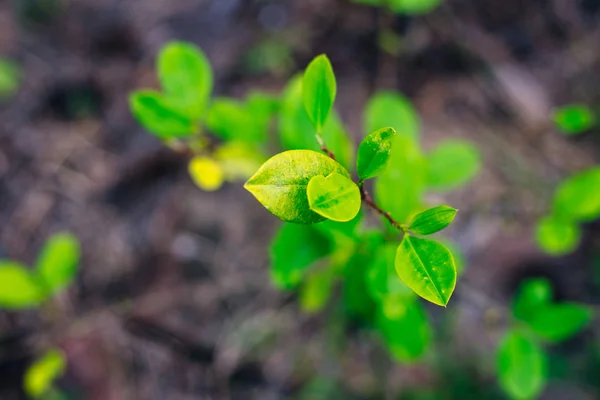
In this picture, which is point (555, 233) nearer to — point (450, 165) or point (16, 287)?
point (450, 165)

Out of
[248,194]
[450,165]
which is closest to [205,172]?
[450,165]

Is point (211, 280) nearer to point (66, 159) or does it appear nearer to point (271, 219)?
point (271, 219)

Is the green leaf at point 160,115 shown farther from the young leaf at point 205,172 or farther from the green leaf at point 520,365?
the green leaf at point 520,365

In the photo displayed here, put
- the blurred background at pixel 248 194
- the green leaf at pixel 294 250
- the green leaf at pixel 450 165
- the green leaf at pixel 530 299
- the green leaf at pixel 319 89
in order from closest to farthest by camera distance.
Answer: the green leaf at pixel 319 89 → the green leaf at pixel 294 250 → the green leaf at pixel 530 299 → the green leaf at pixel 450 165 → the blurred background at pixel 248 194

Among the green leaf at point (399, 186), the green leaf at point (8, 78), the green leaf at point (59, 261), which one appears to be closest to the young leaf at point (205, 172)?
the green leaf at point (399, 186)

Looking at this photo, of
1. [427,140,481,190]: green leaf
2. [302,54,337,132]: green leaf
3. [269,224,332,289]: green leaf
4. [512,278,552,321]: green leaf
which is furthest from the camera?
[427,140,481,190]: green leaf

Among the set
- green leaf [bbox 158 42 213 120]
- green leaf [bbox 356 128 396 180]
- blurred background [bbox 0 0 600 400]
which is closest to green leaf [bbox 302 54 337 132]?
green leaf [bbox 356 128 396 180]

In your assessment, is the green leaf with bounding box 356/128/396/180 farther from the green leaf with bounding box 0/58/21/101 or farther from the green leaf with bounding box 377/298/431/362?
the green leaf with bounding box 0/58/21/101
